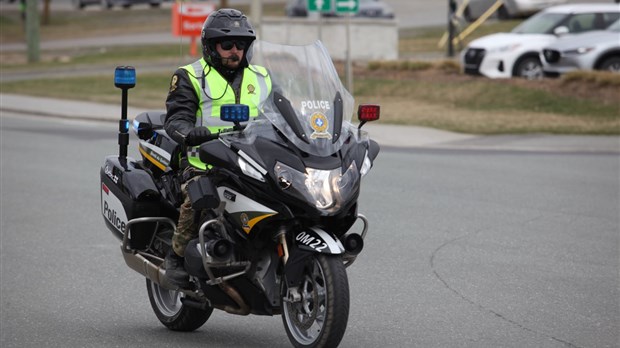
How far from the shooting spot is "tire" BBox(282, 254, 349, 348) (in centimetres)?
608

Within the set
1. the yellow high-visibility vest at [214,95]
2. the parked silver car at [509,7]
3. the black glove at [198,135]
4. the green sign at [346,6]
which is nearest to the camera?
the black glove at [198,135]

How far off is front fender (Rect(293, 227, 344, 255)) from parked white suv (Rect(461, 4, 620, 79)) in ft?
65.3

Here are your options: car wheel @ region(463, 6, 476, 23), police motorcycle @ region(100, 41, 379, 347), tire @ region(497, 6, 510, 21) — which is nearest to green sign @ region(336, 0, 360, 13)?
police motorcycle @ region(100, 41, 379, 347)

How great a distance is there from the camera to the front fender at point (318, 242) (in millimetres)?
6145

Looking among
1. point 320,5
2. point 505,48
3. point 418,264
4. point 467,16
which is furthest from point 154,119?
point 467,16

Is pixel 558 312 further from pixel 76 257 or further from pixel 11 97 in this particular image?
pixel 11 97

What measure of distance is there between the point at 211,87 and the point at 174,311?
154 centimetres

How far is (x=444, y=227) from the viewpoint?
37.8 ft

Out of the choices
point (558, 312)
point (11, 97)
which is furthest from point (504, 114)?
point (558, 312)

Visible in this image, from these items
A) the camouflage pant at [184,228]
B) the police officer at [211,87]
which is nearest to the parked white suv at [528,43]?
the police officer at [211,87]

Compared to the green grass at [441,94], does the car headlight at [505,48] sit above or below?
above

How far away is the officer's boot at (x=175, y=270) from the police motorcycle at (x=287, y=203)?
4 centimetres

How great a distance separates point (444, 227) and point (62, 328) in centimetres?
481

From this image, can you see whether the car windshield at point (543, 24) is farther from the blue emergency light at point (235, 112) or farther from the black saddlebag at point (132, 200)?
the blue emergency light at point (235, 112)
